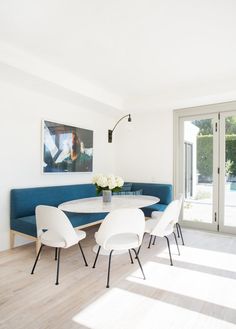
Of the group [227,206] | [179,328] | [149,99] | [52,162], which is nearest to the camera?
[179,328]

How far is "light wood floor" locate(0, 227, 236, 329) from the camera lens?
5.75 ft

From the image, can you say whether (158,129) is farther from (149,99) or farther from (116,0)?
(116,0)

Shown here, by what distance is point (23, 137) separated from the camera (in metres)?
3.46

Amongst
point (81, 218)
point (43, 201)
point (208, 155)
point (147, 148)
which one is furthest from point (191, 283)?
point (147, 148)

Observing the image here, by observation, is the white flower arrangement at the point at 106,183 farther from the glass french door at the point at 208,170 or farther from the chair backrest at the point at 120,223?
the glass french door at the point at 208,170

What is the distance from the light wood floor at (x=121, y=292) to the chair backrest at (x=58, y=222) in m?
0.47

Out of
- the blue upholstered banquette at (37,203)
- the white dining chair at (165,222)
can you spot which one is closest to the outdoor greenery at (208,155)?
the blue upholstered banquette at (37,203)

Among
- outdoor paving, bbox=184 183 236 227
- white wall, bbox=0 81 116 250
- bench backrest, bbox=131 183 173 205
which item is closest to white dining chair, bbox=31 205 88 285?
white wall, bbox=0 81 116 250

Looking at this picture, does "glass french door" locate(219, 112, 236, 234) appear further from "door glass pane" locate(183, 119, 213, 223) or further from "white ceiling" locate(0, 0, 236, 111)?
"white ceiling" locate(0, 0, 236, 111)

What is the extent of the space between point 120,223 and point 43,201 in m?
1.82

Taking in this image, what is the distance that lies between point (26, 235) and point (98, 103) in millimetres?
2618

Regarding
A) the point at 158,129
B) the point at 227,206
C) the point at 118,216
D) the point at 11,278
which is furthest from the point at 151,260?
the point at 158,129

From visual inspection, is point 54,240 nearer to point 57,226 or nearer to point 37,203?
point 57,226

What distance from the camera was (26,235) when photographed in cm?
304
